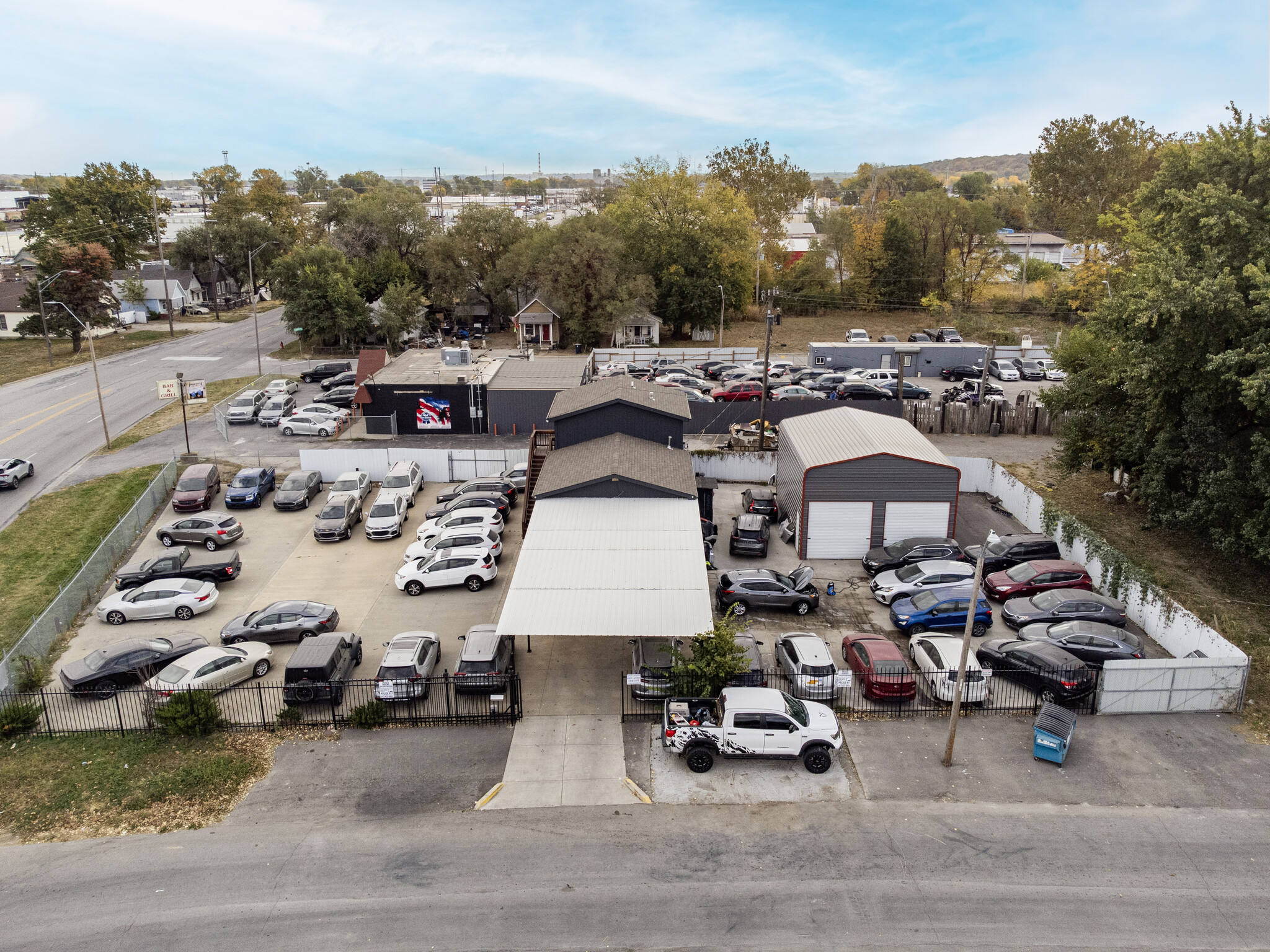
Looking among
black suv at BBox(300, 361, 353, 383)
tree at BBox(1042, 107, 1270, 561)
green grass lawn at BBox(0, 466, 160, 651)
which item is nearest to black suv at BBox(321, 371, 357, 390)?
black suv at BBox(300, 361, 353, 383)

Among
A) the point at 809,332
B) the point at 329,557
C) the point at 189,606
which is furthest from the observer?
the point at 809,332

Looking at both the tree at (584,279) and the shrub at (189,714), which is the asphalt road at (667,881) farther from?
the tree at (584,279)

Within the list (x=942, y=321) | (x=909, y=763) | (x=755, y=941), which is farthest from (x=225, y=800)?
(x=942, y=321)

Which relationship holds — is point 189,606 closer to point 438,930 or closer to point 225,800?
point 225,800

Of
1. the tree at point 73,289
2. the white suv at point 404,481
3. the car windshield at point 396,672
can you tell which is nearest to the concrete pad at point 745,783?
the car windshield at point 396,672

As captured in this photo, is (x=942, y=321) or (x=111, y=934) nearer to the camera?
(x=111, y=934)

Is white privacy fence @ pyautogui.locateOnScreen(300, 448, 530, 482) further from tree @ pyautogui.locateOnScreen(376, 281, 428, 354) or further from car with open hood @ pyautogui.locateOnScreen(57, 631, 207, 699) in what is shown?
tree @ pyautogui.locateOnScreen(376, 281, 428, 354)

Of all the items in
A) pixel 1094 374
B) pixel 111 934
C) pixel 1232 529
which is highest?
Result: pixel 1094 374

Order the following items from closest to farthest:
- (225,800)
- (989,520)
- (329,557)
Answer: (225,800)
(329,557)
(989,520)
